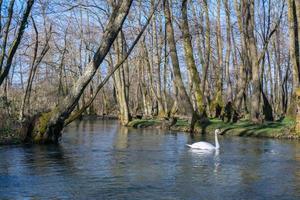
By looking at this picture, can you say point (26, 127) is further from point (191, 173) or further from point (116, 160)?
point (191, 173)

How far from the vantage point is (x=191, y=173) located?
16016 mm

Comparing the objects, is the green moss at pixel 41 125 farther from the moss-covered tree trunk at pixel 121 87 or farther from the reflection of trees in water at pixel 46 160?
the moss-covered tree trunk at pixel 121 87

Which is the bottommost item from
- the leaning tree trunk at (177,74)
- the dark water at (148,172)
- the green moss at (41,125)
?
the dark water at (148,172)

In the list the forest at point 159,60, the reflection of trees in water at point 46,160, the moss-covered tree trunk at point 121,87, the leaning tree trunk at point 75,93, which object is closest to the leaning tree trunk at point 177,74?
the forest at point 159,60

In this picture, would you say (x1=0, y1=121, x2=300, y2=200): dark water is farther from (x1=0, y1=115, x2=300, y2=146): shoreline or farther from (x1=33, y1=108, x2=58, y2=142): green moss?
(x1=0, y1=115, x2=300, y2=146): shoreline

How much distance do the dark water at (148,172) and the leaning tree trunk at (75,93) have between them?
147 cm

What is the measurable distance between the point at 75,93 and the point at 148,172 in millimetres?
9279

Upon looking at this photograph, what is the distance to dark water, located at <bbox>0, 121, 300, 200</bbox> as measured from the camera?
42.0 feet

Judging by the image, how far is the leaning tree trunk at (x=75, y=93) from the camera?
23.8m

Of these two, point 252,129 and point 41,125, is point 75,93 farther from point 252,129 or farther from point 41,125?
point 252,129

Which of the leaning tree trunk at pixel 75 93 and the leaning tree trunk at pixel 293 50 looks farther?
the leaning tree trunk at pixel 293 50

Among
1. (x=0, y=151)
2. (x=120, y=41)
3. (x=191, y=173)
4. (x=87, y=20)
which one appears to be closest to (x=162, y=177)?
(x=191, y=173)

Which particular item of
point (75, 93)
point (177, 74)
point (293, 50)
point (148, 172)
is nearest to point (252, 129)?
point (293, 50)

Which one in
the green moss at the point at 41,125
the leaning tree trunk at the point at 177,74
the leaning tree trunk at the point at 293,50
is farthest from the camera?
the leaning tree trunk at the point at 177,74
